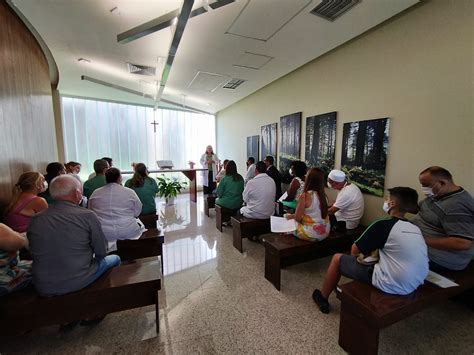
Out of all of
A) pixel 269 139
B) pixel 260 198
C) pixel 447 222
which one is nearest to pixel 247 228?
pixel 260 198

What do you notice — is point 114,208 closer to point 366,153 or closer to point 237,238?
point 237,238

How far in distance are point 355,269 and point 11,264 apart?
2625 millimetres

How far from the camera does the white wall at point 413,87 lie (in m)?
2.05

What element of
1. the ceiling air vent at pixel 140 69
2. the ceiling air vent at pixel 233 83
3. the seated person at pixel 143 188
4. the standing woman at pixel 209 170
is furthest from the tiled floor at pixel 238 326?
the standing woman at pixel 209 170

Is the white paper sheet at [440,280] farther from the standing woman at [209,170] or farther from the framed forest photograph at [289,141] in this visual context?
the standing woman at [209,170]

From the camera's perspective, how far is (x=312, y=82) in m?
3.75

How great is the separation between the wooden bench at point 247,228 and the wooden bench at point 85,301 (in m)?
1.47

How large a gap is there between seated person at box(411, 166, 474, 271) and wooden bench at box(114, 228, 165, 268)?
2.78 m

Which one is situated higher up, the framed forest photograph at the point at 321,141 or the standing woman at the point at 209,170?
the framed forest photograph at the point at 321,141

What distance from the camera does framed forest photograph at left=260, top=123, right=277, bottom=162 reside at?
16.1 ft

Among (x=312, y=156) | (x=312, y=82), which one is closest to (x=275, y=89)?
(x=312, y=82)

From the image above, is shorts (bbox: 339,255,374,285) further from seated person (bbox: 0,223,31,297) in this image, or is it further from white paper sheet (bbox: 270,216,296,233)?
seated person (bbox: 0,223,31,297)

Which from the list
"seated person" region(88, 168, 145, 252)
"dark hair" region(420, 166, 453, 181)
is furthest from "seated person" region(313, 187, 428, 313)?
"seated person" region(88, 168, 145, 252)

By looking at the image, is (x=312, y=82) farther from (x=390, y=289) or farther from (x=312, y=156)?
(x=390, y=289)
